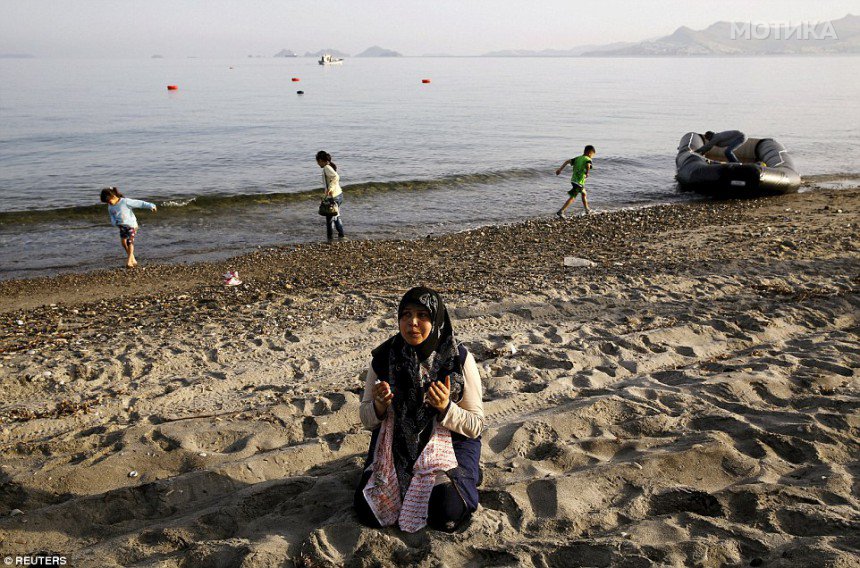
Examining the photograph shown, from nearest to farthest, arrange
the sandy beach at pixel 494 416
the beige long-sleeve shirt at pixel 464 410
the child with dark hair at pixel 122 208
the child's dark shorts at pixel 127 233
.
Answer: the sandy beach at pixel 494 416 < the beige long-sleeve shirt at pixel 464 410 < the child with dark hair at pixel 122 208 < the child's dark shorts at pixel 127 233

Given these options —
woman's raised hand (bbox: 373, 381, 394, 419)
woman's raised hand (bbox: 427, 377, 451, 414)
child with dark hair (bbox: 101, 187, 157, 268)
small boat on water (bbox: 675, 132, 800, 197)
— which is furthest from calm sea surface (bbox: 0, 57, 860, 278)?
woman's raised hand (bbox: 427, 377, 451, 414)

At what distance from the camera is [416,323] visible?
3.44 meters

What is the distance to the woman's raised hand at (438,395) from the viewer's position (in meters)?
3.43

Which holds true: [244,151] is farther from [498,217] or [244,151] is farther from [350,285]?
[350,285]

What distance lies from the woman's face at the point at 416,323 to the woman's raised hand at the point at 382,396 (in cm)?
29

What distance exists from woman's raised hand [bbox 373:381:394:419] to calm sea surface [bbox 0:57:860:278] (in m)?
9.87

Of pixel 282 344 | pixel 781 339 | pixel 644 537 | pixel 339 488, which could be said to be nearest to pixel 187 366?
pixel 282 344

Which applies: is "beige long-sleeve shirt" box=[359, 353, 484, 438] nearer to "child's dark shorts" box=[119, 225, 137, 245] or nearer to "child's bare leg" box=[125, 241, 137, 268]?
"child's dark shorts" box=[119, 225, 137, 245]

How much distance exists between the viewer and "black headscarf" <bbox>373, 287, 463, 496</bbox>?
3.52 meters

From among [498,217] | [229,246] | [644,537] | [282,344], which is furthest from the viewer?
[498,217]

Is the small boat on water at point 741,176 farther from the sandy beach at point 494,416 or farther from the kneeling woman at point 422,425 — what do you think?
the kneeling woman at point 422,425

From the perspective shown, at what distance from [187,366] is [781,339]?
5602 millimetres

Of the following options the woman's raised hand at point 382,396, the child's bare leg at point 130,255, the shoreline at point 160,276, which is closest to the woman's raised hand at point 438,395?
the woman's raised hand at point 382,396

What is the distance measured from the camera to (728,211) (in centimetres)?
1470
